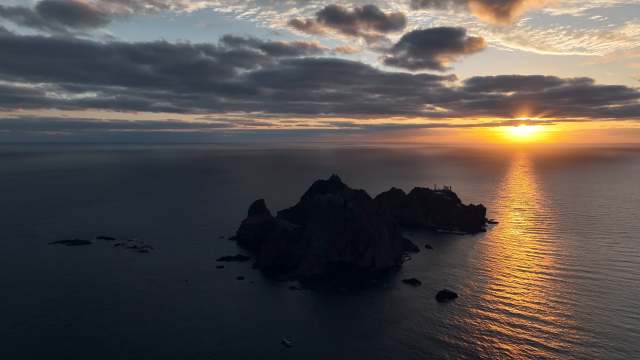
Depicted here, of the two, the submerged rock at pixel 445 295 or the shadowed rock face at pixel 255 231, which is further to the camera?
the shadowed rock face at pixel 255 231

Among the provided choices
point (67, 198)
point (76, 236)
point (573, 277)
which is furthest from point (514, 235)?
point (67, 198)

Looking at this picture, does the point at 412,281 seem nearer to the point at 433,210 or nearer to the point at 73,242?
the point at 433,210

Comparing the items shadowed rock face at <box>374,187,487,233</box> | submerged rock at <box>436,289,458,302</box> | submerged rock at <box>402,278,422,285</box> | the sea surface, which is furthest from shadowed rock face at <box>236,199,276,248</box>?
submerged rock at <box>436,289,458,302</box>

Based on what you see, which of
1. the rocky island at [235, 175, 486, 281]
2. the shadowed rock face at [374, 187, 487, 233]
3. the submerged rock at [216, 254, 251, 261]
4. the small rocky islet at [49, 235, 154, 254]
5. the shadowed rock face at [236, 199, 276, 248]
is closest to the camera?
the rocky island at [235, 175, 486, 281]

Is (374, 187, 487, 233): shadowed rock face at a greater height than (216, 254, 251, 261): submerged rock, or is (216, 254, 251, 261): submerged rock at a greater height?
(374, 187, 487, 233): shadowed rock face

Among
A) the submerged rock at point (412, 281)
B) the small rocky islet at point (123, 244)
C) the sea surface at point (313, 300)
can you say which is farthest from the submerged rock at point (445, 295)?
the small rocky islet at point (123, 244)

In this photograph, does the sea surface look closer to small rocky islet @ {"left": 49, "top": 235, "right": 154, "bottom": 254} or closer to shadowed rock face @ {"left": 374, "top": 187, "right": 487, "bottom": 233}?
small rocky islet @ {"left": 49, "top": 235, "right": 154, "bottom": 254}

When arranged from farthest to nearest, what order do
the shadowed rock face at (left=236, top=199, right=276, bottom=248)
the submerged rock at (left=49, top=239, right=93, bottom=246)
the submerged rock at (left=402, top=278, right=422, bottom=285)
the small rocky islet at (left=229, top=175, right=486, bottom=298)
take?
the shadowed rock face at (left=236, top=199, right=276, bottom=248) < the submerged rock at (left=49, top=239, right=93, bottom=246) < the small rocky islet at (left=229, top=175, right=486, bottom=298) < the submerged rock at (left=402, top=278, right=422, bottom=285)

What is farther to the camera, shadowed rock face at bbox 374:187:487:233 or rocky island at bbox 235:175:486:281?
shadowed rock face at bbox 374:187:487:233

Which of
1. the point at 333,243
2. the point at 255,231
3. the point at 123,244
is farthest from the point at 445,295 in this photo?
the point at 123,244

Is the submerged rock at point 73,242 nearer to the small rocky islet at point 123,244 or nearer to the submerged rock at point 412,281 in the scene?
the small rocky islet at point 123,244

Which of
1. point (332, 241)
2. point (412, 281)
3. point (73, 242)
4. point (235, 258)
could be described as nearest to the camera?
point (412, 281)

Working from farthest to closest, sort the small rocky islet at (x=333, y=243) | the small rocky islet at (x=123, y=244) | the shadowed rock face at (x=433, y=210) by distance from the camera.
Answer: the shadowed rock face at (x=433, y=210) < the small rocky islet at (x=123, y=244) < the small rocky islet at (x=333, y=243)
